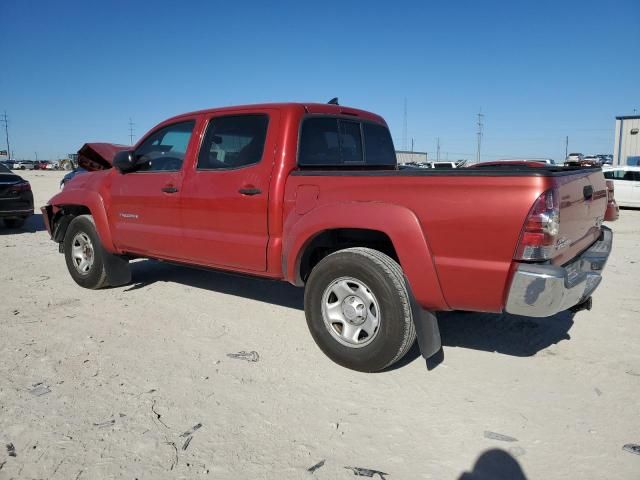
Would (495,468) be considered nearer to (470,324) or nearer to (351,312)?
(351,312)

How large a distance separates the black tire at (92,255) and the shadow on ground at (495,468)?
14.7 ft

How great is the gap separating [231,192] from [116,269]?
2.36 meters

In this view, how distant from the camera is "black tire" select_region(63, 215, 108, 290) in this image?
5.48 metres

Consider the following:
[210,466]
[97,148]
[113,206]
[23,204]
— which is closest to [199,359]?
[210,466]

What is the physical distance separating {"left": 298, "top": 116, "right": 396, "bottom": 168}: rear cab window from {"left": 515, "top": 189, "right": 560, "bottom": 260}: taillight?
6.03 ft

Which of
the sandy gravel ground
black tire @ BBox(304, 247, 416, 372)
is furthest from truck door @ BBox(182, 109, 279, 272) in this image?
the sandy gravel ground

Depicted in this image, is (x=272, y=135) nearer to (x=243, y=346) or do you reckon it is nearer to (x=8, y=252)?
(x=243, y=346)

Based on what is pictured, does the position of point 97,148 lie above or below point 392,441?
above

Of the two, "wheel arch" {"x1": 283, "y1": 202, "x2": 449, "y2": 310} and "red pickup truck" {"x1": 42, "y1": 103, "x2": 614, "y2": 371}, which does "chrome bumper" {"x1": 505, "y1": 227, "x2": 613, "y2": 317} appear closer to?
"red pickup truck" {"x1": 42, "y1": 103, "x2": 614, "y2": 371}

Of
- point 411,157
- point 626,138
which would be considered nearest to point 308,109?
point 626,138

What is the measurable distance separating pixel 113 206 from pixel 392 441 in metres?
3.92

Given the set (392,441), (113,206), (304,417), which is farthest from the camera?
(113,206)

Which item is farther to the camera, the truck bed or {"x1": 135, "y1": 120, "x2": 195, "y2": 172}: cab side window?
{"x1": 135, "y1": 120, "x2": 195, "y2": 172}: cab side window

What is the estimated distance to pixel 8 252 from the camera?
26.8ft
